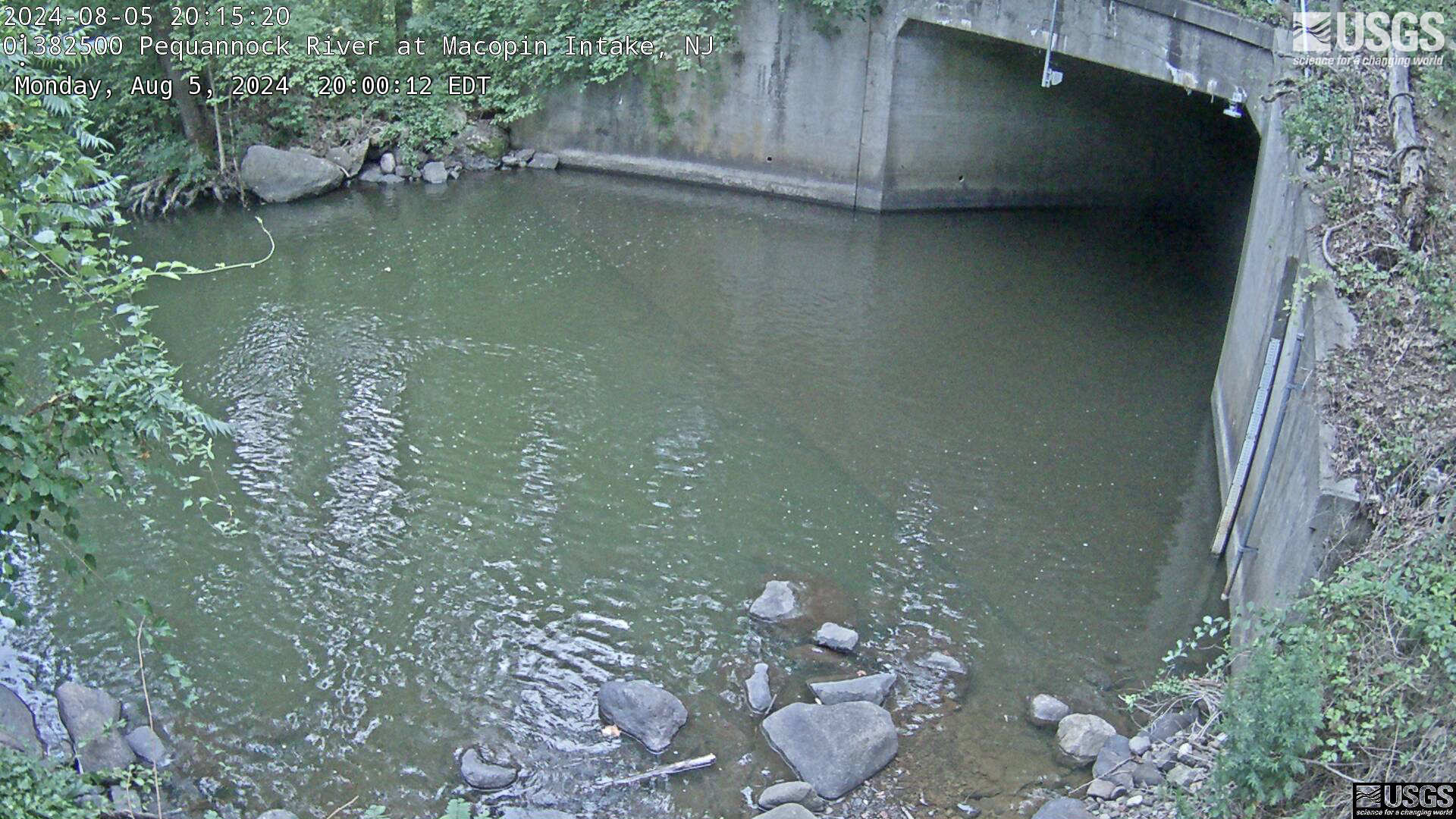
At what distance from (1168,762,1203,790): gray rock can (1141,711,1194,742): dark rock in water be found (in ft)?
1.17

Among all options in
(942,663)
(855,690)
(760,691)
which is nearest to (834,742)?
(855,690)

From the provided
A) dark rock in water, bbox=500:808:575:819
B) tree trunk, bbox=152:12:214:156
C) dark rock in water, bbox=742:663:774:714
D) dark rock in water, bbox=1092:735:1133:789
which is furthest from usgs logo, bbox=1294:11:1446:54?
tree trunk, bbox=152:12:214:156

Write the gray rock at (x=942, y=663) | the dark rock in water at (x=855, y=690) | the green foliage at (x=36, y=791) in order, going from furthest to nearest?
the gray rock at (x=942, y=663)
the dark rock in water at (x=855, y=690)
the green foliage at (x=36, y=791)

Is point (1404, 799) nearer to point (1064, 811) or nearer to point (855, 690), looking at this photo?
point (1064, 811)

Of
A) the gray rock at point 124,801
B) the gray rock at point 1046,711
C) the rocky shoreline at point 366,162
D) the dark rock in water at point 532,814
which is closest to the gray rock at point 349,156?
the rocky shoreline at point 366,162

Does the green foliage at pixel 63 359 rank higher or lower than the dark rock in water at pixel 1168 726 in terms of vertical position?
higher

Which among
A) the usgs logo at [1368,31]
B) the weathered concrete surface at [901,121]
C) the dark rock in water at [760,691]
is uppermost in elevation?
the usgs logo at [1368,31]

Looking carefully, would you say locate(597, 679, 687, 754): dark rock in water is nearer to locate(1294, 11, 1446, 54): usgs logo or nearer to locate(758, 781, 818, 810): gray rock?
locate(758, 781, 818, 810): gray rock

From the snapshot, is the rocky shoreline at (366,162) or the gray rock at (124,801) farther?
the rocky shoreline at (366,162)

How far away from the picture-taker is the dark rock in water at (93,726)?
697 cm

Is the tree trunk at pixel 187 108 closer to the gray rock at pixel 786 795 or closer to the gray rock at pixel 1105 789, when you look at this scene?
the gray rock at pixel 786 795

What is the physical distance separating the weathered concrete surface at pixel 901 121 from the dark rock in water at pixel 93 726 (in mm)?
14340

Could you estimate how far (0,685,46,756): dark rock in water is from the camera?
260 inches

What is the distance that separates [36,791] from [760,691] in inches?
171
